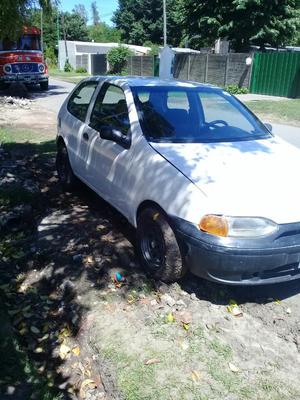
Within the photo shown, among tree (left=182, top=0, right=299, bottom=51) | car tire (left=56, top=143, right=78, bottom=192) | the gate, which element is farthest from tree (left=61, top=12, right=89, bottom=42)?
car tire (left=56, top=143, right=78, bottom=192)

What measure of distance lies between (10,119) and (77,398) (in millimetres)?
12283

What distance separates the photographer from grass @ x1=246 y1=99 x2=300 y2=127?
14243 mm

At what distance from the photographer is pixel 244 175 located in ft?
12.2

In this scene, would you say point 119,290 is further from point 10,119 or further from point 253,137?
point 10,119

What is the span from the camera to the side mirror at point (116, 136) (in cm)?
443

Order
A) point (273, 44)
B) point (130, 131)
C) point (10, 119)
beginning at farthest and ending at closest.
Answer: point (273, 44) < point (10, 119) < point (130, 131)

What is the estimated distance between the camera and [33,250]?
15.9ft

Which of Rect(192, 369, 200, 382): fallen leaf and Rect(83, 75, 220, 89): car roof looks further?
Rect(83, 75, 220, 89): car roof

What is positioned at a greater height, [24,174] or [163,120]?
[163,120]

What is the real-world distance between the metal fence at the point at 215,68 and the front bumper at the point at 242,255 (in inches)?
856

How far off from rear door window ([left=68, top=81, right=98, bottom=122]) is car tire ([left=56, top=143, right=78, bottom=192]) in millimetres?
581

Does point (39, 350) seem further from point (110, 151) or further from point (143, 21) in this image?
point (143, 21)

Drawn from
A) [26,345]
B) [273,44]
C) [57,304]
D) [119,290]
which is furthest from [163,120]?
[273,44]

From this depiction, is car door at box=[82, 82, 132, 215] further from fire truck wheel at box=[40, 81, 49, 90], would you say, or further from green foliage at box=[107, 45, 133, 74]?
green foliage at box=[107, 45, 133, 74]
